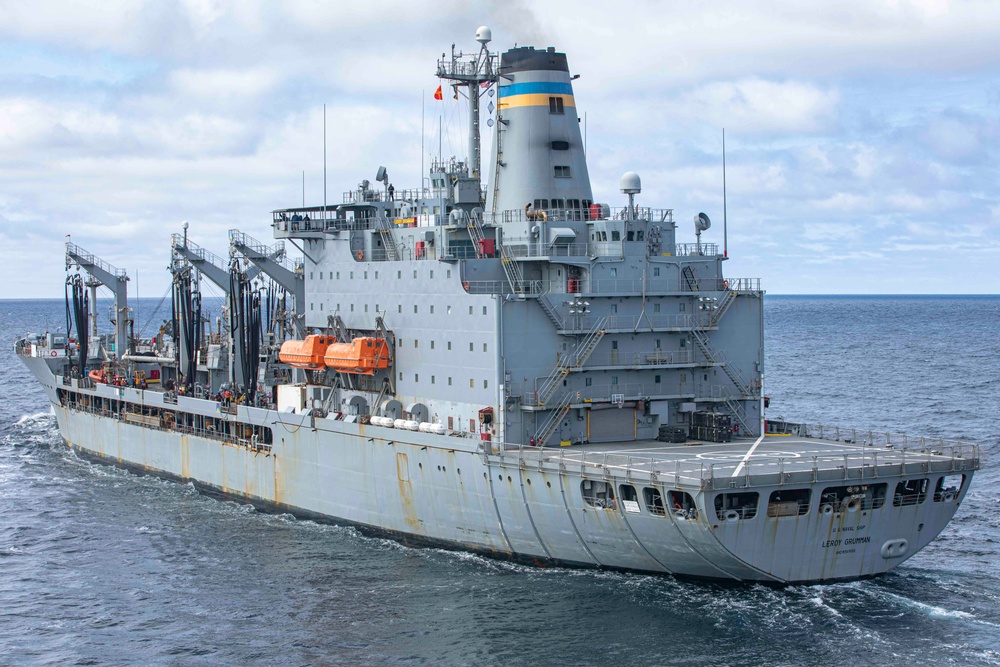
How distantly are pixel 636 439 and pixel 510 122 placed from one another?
38.5 feet

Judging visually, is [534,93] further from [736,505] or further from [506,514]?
[736,505]

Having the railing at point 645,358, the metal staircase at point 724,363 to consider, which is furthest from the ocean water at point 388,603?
the metal staircase at point 724,363

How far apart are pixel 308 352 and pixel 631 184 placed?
545 inches

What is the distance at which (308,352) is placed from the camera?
43.2 meters

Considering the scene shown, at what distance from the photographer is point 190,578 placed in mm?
35781

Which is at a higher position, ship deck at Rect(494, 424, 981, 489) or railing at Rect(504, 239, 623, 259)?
railing at Rect(504, 239, 623, 259)

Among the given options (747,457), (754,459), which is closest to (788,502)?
(754,459)

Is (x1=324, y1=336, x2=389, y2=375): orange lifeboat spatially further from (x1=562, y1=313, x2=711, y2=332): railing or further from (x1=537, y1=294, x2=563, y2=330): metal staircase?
(x1=562, y1=313, x2=711, y2=332): railing

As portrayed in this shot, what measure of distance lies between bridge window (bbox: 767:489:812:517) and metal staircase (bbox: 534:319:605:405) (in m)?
A: 8.13

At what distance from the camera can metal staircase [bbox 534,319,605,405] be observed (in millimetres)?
35906

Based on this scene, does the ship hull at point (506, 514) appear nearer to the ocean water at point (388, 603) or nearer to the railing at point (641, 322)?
the ocean water at point (388, 603)

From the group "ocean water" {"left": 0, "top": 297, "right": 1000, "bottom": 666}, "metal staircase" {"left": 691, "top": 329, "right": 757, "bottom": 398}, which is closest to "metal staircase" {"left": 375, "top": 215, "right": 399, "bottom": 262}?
"ocean water" {"left": 0, "top": 297, "right": 1000, "bottom": 666}

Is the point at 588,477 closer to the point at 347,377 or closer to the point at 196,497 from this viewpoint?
the point at 347,377

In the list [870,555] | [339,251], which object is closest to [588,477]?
[870,555]
